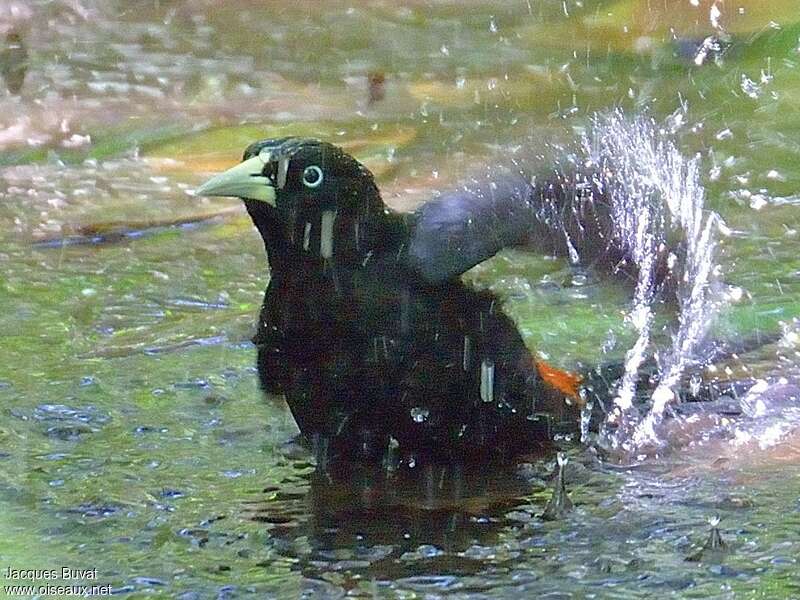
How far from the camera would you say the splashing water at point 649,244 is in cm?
446

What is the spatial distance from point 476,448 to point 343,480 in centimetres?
37

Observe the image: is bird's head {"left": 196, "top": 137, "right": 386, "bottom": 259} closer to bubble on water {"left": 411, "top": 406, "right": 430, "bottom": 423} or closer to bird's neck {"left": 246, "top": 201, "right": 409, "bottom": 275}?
bird's neck {"left": 246, "top": 201, "right": 409, "bottom": 275}

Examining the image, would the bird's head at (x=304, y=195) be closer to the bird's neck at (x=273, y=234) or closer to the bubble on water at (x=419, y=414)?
the bird's neck at (x=273, y=234)

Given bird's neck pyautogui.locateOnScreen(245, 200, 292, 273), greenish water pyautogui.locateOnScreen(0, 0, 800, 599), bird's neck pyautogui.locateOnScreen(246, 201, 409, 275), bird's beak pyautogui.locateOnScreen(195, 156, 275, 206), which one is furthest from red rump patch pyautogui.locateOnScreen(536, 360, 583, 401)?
bird's beak pyautogui.locateOnScreen(195, 156, 275, 206)

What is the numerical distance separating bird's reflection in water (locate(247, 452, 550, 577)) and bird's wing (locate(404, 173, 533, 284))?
1.69 ft

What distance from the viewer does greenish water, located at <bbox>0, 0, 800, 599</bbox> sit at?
3375 mm

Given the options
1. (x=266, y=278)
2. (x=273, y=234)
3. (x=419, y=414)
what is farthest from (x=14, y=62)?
(x=419, y=414)

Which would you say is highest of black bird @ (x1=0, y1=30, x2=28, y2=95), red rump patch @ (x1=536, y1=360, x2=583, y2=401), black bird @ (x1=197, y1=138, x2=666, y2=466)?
black bird @ (x1=0, y1=30, x2=28, y2=95)

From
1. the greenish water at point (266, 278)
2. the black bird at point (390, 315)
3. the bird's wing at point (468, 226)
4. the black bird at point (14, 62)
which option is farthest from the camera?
the black bird at point (14, 62)

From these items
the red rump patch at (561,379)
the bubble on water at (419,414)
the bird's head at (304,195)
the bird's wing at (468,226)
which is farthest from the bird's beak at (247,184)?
the red rump patch at (561,379)

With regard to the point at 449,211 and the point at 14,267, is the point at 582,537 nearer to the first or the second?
the point at 449,211

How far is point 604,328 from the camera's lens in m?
5.10

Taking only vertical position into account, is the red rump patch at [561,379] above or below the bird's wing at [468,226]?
below

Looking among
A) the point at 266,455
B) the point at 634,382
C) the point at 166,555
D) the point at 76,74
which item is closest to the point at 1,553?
the point at 166,555
